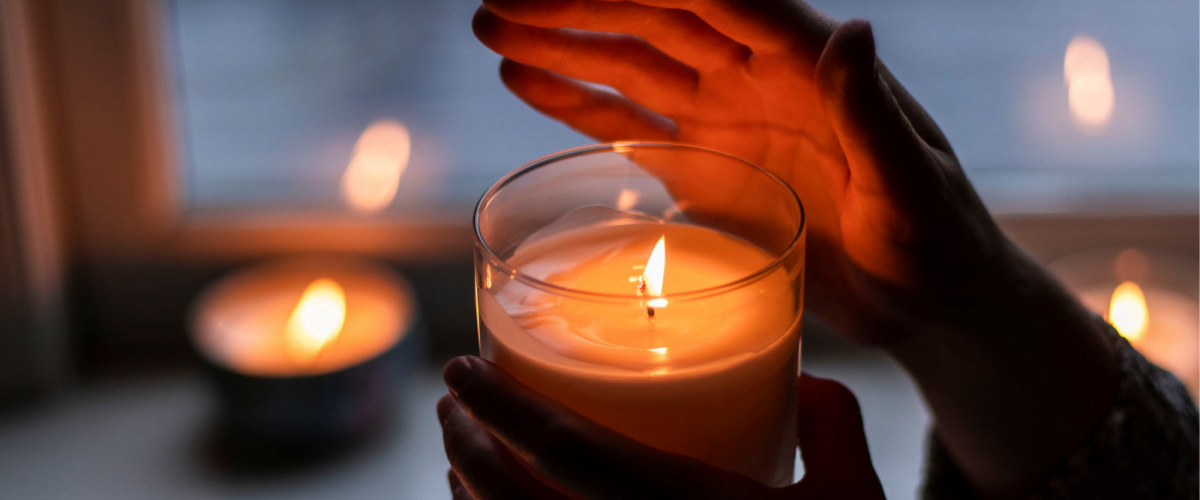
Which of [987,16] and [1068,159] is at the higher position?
[987,16]

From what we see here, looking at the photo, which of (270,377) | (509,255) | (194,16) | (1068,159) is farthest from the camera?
(1068,159)

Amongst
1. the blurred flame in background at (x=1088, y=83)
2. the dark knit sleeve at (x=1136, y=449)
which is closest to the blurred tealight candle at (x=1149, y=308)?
the blurred flame in background at (x=1088, y=83)

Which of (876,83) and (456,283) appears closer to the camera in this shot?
(876,83)

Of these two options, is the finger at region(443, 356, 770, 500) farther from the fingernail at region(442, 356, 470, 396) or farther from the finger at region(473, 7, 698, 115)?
the finger at region(473, 7, 698, 115)

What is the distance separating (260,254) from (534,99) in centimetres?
71

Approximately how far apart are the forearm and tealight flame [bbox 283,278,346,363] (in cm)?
79

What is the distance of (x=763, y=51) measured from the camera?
556 mm

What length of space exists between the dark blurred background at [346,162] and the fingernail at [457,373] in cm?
58

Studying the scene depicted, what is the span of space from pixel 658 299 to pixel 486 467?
174 millimetres

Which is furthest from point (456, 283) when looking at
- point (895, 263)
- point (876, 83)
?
point (876, 83)

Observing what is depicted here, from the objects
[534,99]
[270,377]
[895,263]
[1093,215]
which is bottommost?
[270,377]

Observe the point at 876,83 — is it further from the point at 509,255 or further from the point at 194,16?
the point at 194,16

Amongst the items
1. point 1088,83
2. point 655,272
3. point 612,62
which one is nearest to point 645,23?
point 612,62

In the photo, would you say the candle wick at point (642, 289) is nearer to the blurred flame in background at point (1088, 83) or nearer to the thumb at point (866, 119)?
the thumb at point (866, 119)
